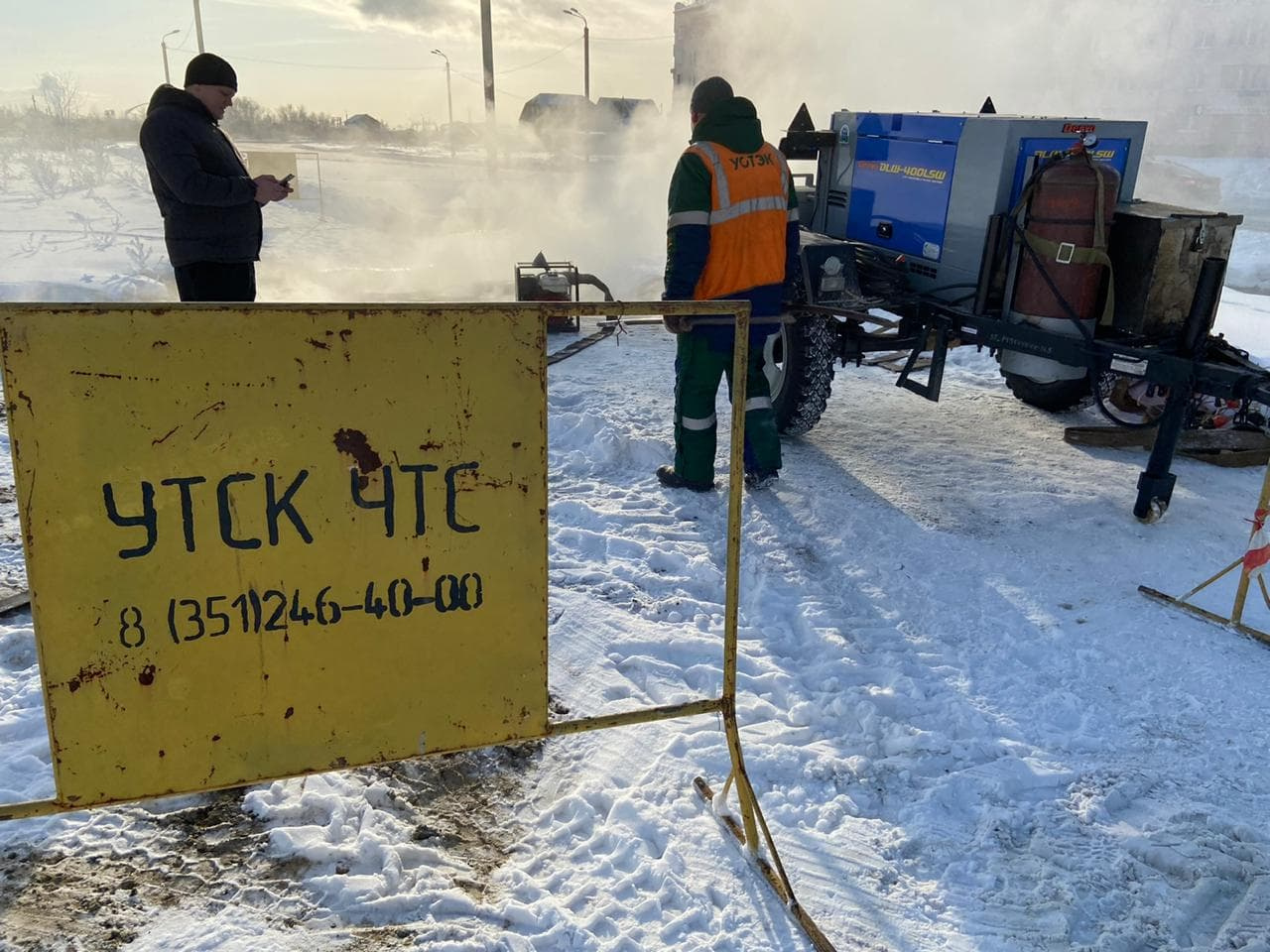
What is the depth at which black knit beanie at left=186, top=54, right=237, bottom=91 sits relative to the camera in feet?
13.4

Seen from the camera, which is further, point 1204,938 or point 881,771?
point 881,771

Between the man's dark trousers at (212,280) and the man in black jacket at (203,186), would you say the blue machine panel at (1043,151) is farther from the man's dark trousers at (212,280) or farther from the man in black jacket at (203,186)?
the man's dark trousers at (212,280)

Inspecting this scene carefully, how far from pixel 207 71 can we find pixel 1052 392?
565cm

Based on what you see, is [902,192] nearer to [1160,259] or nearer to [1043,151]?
[1043,151]

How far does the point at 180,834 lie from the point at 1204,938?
2724 mm

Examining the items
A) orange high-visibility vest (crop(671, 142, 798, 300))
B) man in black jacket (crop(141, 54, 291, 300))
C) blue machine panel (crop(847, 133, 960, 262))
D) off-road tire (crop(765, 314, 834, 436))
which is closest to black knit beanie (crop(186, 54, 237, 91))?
man in black jacket (crop(141, 54, 291, 300))

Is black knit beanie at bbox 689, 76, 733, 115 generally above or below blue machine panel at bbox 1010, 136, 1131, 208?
above

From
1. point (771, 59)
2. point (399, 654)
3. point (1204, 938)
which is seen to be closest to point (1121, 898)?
point (1204, 938)

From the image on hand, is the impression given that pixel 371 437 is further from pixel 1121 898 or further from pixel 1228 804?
pixel 1228 804

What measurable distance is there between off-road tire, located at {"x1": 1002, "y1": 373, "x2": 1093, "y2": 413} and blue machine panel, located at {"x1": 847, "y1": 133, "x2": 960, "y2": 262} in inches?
58.2

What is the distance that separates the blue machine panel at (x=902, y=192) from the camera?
548cm

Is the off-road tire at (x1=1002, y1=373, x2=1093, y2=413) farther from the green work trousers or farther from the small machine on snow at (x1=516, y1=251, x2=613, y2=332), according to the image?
the small machine on snow at (x1=516, y1=251, x2=613, y2=332)

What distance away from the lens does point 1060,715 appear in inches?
129

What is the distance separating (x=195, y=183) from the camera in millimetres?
3932
